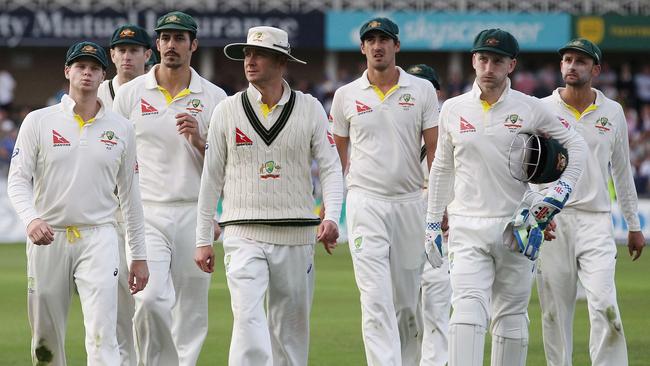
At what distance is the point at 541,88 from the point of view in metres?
34.8

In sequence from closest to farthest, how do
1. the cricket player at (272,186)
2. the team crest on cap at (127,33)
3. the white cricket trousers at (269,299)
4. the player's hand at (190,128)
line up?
the white cricket trousers at (269,299) → the cricket player at (272,186) → the player's hand at (190,128) → the team crest on cap at (127,33)

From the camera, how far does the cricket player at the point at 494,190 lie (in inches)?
375

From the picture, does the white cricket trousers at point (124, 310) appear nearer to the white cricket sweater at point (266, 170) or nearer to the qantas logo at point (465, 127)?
the white cricket sweater at point (266, 170)

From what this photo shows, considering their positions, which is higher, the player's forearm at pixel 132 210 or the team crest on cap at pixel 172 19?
the team crest on cap at pixel 172 19

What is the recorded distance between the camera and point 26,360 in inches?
486

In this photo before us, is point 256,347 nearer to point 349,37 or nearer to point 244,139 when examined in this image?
point 244,139

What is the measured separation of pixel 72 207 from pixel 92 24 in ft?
83.9

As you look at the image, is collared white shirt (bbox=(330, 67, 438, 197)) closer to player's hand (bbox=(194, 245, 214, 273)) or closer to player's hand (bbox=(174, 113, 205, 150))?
player's hand (bbox=(174, 113, 205, 150))

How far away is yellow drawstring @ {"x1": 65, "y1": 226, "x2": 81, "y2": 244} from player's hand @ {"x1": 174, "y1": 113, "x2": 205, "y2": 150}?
148 cm

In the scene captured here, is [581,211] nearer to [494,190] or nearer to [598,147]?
[598,147]

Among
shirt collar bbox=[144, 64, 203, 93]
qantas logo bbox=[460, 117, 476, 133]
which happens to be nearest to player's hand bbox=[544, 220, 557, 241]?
qantas logo bbox=[460, 117, 476, 133]

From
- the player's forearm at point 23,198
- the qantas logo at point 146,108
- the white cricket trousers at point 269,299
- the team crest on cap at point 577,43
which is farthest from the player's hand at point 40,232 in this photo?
the team crest on cap at point 577,43

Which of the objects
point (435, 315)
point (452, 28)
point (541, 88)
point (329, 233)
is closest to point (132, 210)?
point (329, 233)

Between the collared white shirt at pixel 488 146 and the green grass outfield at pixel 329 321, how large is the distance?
298 centimetres
